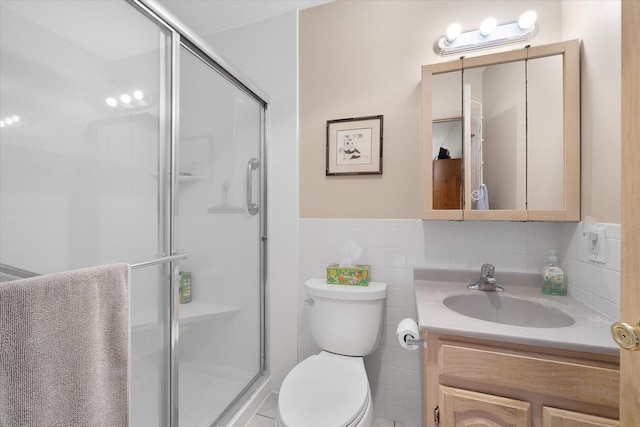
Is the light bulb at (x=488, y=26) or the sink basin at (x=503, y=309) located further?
the light bulb at (x=488, y=26)

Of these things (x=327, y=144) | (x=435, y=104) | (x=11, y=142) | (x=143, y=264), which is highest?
(x=435, y=104)

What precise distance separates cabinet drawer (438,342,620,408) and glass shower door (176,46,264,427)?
1026 millimetres

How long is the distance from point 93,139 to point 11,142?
180 mm

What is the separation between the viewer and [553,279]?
1185mm

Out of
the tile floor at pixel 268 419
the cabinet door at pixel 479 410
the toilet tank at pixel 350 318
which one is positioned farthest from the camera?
the tile floor at pixel 268 419

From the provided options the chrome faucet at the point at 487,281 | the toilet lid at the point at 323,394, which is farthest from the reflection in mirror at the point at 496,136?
the toilet lid at the point at 323,394

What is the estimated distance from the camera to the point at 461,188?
4.27 ft

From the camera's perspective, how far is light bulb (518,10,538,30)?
1.22m

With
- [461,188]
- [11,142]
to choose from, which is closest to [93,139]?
[11,142]

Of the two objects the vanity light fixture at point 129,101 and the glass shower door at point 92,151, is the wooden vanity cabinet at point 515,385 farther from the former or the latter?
the vanity light fixture at point 129,101

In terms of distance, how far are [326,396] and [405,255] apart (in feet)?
2.53

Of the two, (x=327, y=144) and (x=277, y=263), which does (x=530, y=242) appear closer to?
(x=327, y=144)

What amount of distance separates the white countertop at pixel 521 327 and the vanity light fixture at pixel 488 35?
1.08m

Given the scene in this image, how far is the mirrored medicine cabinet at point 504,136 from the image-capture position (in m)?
1.15
